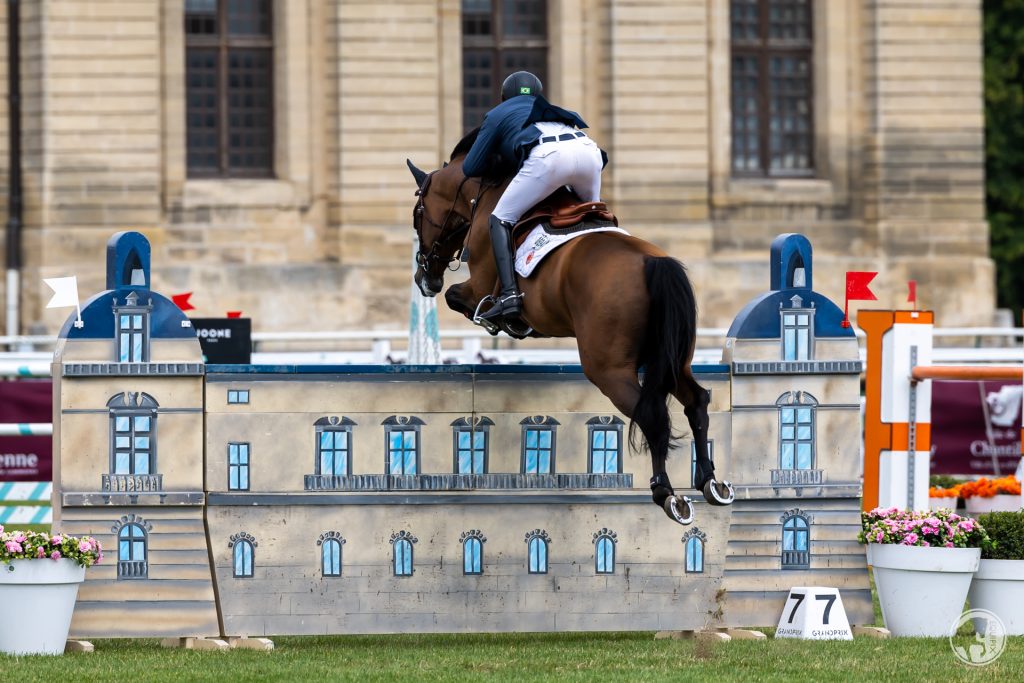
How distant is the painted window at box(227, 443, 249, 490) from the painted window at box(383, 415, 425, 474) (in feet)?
2.40

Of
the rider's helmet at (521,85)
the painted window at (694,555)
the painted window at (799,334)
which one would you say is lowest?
the painted window at (694,555)

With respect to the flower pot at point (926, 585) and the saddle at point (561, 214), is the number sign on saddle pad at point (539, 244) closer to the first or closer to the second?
the saddle at point (561, 214)

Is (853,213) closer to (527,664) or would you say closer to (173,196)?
(173,196)

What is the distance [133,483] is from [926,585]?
419 centimetres

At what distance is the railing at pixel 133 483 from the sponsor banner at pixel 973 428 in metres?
11.0

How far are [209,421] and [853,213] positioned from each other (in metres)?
24.7

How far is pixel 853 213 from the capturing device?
3369cm

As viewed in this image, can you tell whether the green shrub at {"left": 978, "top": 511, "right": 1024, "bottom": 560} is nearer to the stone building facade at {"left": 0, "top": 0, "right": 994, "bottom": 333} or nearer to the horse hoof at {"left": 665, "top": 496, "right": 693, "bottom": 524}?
the horse hoof at {"left": 665, "top": 496, "right": 693, "bottom": 524}

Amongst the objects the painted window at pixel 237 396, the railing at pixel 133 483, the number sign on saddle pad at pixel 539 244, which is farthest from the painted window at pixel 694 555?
the railing at pixel 133 483

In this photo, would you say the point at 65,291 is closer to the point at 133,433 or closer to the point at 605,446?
the point at 133,433

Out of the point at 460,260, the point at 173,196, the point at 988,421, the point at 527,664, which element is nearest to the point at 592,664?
the point at 527,664

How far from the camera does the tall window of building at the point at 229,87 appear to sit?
32250 mm

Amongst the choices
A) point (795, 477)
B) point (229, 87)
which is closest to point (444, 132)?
point (229, 87)

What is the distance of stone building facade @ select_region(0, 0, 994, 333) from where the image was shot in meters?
31.0
